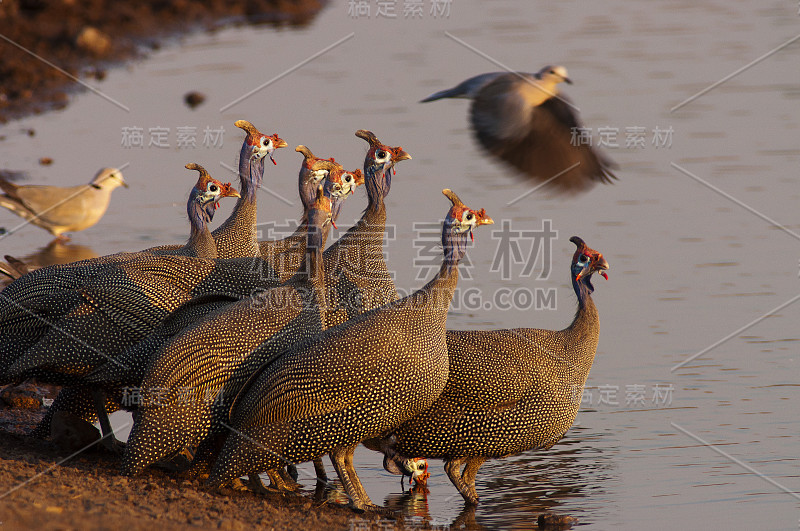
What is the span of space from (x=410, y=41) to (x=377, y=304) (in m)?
12.3

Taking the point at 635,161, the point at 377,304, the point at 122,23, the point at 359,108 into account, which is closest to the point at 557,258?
the point at 635,161

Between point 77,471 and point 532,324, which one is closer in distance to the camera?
point 77,471

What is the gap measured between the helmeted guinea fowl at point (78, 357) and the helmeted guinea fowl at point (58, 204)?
3584mm

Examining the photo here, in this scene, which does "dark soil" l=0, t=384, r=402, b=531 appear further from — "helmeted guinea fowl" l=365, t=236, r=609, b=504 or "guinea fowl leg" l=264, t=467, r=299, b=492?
"helmeted guinea fowl" l=365, t=236, r=609, b=504

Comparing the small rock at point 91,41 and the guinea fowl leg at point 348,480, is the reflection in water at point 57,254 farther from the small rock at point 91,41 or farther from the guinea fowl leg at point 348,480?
the small rock at point 91,41

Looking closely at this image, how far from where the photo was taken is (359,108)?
49.0ft

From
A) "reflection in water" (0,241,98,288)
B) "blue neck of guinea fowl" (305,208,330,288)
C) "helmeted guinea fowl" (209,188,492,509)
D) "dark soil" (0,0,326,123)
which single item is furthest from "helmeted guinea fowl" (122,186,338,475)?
"dark soil" (0,0,326,123)

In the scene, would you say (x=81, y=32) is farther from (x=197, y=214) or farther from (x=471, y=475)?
(x=471, y=475)

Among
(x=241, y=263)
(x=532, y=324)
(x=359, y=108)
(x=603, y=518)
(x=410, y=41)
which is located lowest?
(x=603, y=518)

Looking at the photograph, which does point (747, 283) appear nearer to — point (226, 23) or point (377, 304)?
point (377, 304)

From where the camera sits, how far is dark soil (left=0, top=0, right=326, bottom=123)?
15.8 metres

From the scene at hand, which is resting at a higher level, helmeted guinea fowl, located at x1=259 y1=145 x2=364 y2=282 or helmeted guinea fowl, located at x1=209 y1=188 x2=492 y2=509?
helmeted guinea fowl, located at x1=259 y1=145 x2=364 y2=282

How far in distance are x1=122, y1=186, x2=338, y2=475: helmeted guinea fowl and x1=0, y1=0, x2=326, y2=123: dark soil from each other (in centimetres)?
1014

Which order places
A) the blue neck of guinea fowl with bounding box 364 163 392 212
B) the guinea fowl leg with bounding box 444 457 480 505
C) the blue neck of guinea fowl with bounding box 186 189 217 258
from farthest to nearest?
the blue neck of guinea fowl with bounding box 186 189 217 258
the blue neck of guinea fowl with bounding box 364 163 392 212
the guinea fowl leg with bounding box 444 457 480 505
